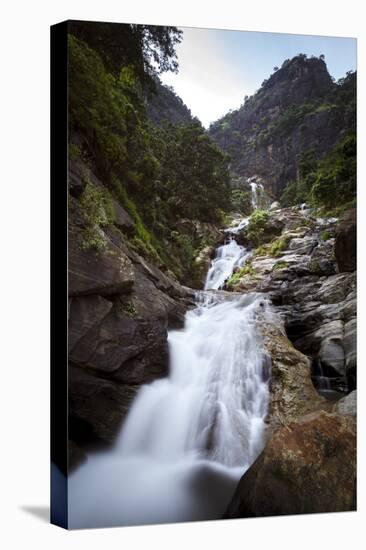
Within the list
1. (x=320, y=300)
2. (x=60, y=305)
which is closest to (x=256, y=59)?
(x=320, y=300)

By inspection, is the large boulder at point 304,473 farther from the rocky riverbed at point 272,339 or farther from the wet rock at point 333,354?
the wet rock at point 333,354

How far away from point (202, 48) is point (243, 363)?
320 centimetres

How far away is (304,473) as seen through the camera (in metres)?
8.38

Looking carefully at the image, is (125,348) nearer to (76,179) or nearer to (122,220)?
(122,220)

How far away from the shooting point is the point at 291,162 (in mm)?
8984

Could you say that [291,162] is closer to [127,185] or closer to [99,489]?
[127,185]

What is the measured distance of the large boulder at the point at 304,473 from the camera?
8.19 meters

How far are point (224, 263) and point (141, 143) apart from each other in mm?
1512

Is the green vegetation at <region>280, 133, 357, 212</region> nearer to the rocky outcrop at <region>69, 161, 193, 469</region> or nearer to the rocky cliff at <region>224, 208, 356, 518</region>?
the rocky cliff at <region>224, 208, 356, 518</region>

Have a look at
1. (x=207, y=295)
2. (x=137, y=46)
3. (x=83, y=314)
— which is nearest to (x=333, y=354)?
(x=207, y=295)

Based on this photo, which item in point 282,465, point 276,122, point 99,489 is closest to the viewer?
point 99,489

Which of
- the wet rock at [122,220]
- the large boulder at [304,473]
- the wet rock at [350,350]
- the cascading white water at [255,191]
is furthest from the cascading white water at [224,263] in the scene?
the large boulder at [304,473]

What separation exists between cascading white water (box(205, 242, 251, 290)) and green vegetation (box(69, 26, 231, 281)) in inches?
9.1

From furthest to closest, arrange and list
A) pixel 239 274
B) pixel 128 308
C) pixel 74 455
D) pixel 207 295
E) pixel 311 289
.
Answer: pixel 311 289 < pixel 239 274 < pixel 207 295 < pixel 128 308 < pixel 74 455
